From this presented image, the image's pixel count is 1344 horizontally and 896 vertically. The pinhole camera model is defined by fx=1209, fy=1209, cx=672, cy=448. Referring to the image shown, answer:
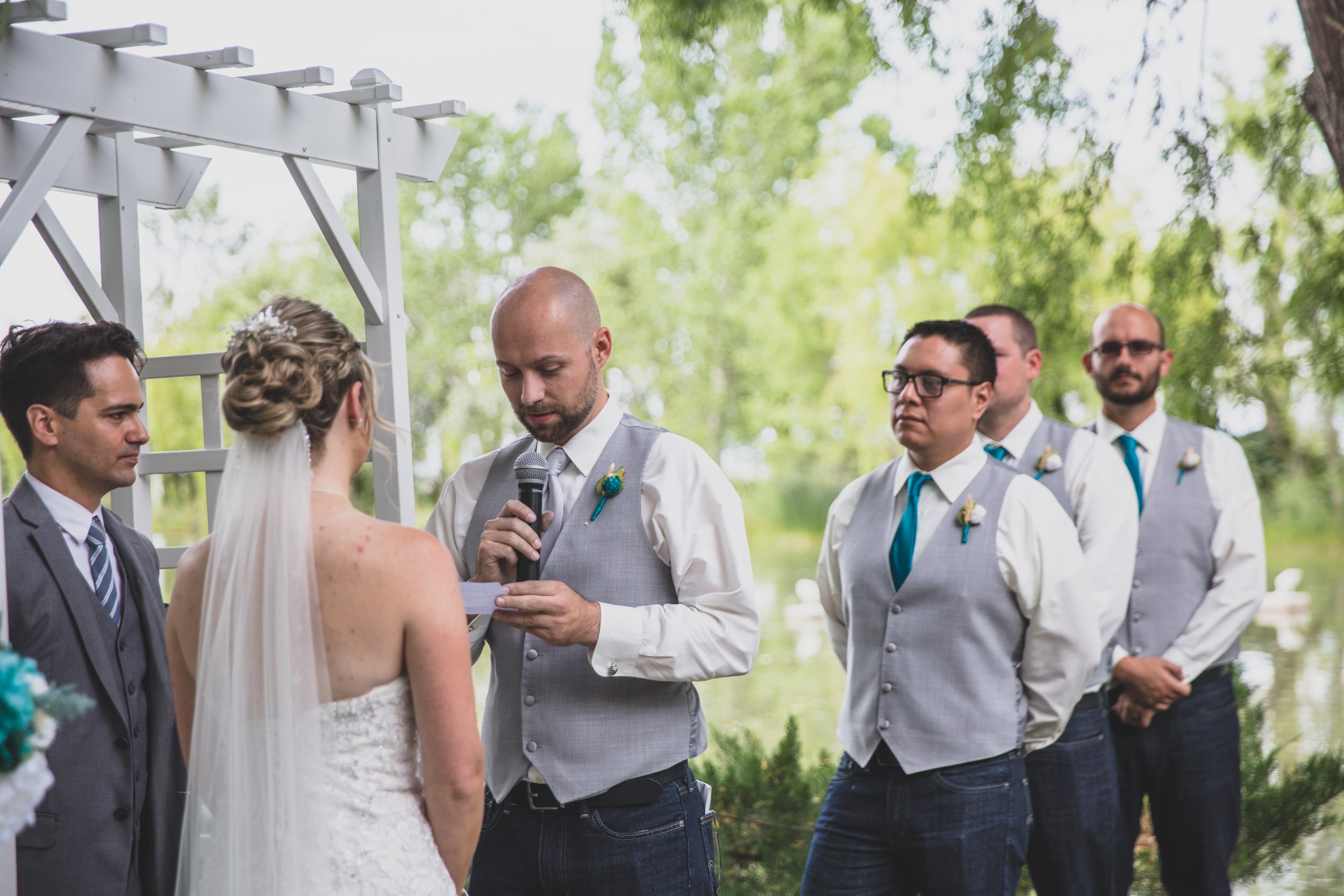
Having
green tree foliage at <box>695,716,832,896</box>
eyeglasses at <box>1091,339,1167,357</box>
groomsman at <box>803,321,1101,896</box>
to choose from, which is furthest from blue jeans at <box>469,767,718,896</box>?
green tree foliage at <box>695,716,832,896</box>

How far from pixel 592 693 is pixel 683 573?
0.30 metres

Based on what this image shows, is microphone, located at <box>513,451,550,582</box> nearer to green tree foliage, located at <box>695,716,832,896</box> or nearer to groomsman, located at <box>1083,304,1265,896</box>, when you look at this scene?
groomsman, located at <box>1083,304,1265,896</box>

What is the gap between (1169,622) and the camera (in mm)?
3590

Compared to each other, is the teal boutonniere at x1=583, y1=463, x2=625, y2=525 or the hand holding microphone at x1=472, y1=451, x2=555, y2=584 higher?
the teal boutonniere at x1=583, y1=463, x2=625, y2=525

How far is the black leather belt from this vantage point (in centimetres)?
238

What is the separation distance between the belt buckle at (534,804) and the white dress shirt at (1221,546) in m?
1.89

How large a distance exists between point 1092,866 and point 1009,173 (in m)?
5.17

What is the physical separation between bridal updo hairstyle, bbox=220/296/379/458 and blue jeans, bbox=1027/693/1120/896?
7.16 ft

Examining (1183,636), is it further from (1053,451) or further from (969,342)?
(969,342)

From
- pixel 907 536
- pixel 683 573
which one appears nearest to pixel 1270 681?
pixel 907 536

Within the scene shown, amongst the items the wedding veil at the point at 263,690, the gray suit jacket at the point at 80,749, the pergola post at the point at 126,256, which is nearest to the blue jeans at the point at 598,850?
the wedding veil at the point at 263,690

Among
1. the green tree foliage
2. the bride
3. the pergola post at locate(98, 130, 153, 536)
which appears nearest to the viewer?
the bride

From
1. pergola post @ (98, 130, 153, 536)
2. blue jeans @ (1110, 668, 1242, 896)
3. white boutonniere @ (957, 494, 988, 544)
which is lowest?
blue jeans @ (1110, 668, 1242, 896)

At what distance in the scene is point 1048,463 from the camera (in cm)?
353
